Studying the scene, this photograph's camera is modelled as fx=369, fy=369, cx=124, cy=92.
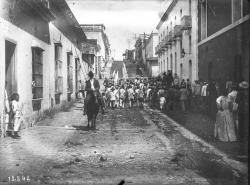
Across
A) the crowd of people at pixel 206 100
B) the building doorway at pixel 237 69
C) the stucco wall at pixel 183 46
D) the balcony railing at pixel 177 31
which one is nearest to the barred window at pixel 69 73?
the crowd of people at pixel 206 100

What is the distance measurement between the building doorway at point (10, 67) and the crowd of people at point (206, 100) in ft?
16.9

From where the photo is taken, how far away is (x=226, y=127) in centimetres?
855

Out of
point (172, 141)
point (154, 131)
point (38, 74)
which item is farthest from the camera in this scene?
point (38, 74)

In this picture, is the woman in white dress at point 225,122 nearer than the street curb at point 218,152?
No

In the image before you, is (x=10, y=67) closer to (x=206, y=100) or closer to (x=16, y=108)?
(x=16, y=108)

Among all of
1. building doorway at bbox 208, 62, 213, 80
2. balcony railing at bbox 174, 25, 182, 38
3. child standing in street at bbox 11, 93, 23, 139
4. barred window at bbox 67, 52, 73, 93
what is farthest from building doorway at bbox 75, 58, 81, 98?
child standing in street at bbox 11, 93, 23, 139

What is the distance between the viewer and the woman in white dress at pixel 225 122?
27.9 feet

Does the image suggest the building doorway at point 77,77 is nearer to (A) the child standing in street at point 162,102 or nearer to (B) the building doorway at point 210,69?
(A) the child standing in street at point 162,102

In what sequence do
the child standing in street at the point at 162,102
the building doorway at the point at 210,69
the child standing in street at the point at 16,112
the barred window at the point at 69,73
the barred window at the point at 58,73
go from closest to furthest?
the child standing in street at the point at 16,112
the barred window at the point at 58,73
the building doorway at the point at 210,69
the child standing in street at the point at 162,102
the barred window at the point at 69,73

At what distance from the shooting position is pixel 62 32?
16.7 meters

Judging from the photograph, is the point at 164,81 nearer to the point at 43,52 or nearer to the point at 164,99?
the point at 164,99

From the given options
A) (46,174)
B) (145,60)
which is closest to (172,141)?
(46,174)

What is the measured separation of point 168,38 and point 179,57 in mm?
2503

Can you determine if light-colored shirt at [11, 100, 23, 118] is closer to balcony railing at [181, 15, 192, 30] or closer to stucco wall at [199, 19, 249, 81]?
stucco wall at [199, 19, 249, 81]
